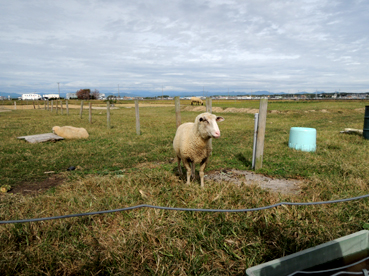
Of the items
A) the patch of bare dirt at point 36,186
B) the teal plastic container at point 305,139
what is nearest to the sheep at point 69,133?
the patch of bare dirt at point 36,186

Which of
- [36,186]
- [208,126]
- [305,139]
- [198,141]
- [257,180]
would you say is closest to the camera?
[208,126]

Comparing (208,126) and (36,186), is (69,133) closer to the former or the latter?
(36,186)

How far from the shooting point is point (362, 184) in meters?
4.52

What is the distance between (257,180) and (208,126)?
6.65 feet

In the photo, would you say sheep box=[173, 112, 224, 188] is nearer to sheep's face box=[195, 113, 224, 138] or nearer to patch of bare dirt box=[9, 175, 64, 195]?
sheep's face box=[195, 113, 224, 138]

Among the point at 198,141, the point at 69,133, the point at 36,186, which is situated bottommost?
the point at 36,186

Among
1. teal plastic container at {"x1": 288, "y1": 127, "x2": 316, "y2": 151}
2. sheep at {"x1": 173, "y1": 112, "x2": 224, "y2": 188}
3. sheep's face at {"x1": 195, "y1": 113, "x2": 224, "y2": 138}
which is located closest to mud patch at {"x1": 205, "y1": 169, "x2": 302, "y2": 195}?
sheep at {"x1": 173, "y1": 112, "x2": 224, "y2": 188}

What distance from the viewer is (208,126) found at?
416 centimetres

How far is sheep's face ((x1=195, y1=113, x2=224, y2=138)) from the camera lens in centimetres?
404

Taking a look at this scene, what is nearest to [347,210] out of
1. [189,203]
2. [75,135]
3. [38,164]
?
[189,203]

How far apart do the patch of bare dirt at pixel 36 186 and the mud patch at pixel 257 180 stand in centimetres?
348

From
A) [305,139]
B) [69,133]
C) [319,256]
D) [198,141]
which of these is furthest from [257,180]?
[69,133]

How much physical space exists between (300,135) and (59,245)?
720cm

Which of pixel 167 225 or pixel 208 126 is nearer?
pixel 167 225
